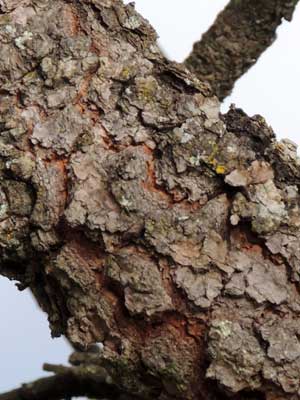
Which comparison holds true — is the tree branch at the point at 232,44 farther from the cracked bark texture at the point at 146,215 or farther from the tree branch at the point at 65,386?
the cracked bark texture at the point at 146,215

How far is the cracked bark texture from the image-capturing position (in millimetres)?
1657

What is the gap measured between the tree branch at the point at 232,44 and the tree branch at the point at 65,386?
29.1 inches

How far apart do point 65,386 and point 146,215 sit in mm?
1104

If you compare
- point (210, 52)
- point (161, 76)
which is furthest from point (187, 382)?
point (210, 52)

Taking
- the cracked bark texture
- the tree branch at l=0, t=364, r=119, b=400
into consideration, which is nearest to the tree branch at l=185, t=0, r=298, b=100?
the tree branch at l=0, t=364, r=119, b=400

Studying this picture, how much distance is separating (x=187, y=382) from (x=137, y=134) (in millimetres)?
381

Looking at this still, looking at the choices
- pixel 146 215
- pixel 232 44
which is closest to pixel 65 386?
pixel 232 44

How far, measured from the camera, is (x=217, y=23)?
281 cm

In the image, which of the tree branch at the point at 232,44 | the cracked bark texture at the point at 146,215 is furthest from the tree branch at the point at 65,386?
the cracked bark texture at the point at 146,215

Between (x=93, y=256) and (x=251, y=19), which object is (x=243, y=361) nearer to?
(x=93, y=256)

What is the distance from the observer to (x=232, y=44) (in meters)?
2.79

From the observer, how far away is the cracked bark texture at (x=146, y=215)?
1.66 m

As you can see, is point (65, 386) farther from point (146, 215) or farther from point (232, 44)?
point (146, 215)

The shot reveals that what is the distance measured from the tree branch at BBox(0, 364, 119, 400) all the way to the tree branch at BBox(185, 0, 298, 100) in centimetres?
74
